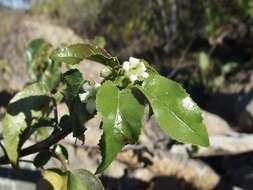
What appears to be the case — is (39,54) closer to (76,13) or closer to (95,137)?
(95,137)

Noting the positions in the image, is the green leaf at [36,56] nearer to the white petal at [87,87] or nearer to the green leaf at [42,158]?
the green leaf at [42,158]

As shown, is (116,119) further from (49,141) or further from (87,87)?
(49,141)

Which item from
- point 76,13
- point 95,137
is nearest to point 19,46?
point 95,137

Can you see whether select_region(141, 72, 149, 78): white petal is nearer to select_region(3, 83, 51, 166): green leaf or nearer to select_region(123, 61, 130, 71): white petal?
select_region(123, 61, 130, 71): white petal

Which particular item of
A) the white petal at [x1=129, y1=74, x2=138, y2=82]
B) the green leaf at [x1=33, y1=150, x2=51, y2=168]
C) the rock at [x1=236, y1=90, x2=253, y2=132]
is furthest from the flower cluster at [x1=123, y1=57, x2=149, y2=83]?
the rock at [x1=236, y1=90, x2=253, y2=132]

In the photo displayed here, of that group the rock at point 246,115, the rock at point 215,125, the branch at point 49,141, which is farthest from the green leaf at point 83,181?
the rock at point 246,115

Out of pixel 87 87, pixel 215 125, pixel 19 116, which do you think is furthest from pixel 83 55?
pixel 215 125
